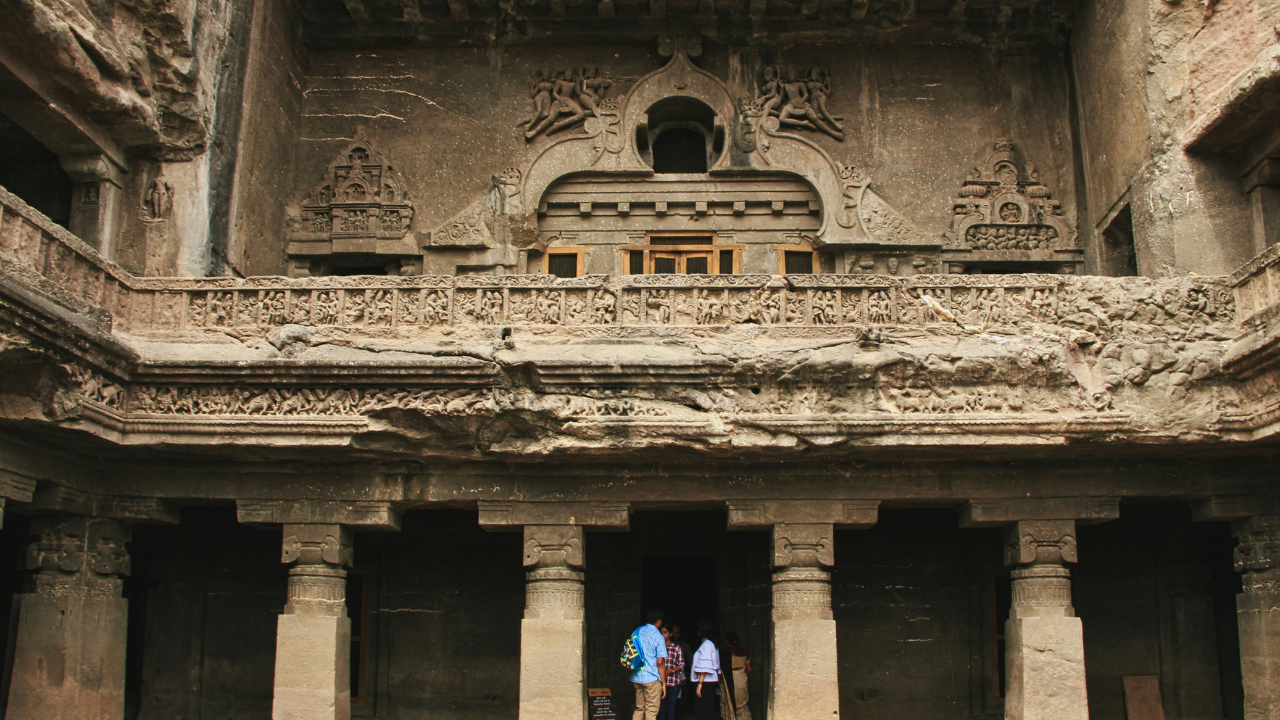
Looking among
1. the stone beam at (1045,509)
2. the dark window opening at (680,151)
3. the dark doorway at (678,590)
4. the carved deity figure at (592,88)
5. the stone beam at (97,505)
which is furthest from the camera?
the dark doorway at (678,590)

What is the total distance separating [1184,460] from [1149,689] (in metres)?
3.09

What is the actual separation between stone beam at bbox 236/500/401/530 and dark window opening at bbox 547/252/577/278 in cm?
401

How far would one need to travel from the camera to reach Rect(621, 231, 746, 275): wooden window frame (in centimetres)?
1198

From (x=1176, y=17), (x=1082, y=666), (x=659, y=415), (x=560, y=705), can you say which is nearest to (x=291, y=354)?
(x=659, y=415)

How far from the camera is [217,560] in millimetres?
11164

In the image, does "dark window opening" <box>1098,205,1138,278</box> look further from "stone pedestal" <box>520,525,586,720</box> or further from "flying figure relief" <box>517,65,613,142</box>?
"stone pedestal" <box>520,525,586,720</box>

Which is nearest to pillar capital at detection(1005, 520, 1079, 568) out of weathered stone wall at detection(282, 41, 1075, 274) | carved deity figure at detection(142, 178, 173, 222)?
weathered stone wall at detection(282, 41, 1075, 274)

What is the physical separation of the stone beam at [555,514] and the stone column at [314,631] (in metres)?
1.37

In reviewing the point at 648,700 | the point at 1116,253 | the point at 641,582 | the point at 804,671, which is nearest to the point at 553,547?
the point at 648,700

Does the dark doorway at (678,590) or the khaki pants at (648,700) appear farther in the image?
the dark doorway at (678,590)

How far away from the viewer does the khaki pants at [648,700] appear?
9.51 m

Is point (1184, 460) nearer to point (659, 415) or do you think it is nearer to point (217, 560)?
point (659, 415)

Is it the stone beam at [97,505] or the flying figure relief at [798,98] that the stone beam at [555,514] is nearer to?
the stone beam at [97,505]

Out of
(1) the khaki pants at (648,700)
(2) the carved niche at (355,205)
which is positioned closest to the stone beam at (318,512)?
(1) the khaki pants at (648,700)
